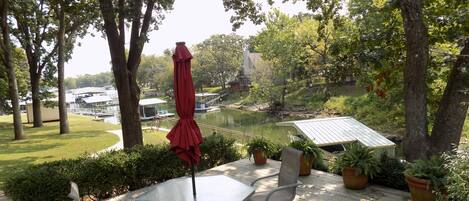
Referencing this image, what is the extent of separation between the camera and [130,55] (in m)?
8.90

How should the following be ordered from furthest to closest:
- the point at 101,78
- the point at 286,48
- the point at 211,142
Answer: the point at 101,78
the point at 286,48
the point at 211,142

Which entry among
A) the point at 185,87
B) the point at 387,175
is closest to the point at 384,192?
the point at 387,175

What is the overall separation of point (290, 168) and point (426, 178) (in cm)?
176

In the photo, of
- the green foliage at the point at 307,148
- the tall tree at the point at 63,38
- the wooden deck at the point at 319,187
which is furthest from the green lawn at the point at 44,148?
the green foliage at the point at 307,148

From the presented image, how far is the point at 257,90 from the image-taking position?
Answer: 31.6 m

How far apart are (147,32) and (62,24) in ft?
31.8

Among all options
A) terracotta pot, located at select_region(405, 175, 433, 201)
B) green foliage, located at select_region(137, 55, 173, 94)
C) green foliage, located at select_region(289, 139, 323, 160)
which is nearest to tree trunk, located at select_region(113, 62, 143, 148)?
green foliage, located at select_region(289, 139, 323, 160)

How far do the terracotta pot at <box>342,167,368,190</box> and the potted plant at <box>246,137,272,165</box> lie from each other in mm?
2160

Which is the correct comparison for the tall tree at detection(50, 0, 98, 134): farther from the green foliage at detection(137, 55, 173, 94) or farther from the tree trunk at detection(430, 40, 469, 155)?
the green foliage at detection(137, 55, 173, 94)

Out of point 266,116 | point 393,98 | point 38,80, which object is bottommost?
point 266,116

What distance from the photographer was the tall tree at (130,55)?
8.12 m

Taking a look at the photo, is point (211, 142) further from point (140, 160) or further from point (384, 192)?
point (384, 192)

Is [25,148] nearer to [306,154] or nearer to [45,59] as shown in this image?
[45,59]

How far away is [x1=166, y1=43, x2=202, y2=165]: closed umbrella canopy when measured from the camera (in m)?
4.02
